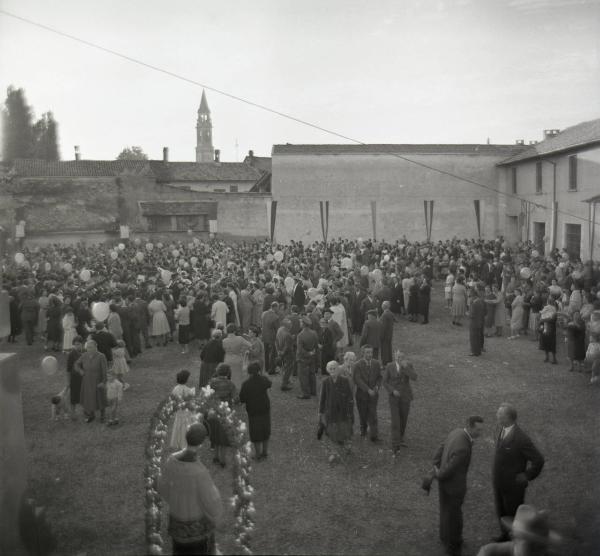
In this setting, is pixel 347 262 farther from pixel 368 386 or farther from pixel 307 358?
pixel 368 386

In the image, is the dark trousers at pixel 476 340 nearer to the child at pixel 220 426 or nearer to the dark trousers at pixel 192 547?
the child at pixel 220 426

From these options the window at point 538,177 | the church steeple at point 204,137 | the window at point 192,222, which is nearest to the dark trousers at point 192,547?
the window at point 538,177

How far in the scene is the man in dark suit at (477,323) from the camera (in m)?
11.7

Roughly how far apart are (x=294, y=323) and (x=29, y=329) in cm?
770

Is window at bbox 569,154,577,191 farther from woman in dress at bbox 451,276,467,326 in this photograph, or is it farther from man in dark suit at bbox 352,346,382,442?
man in dark suit at bbox 352,346,382,442

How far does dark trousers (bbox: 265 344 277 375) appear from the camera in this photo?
1138 centimetres

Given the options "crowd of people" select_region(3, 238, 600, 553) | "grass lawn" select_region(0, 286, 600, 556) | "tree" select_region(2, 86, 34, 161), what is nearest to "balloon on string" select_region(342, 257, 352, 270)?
"crowd of people" select_region(3, 238, 600, 553)

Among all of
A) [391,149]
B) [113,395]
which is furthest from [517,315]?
[391,149]

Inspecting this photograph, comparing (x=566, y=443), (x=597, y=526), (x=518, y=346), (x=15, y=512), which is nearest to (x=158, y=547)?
(x=15, y=512)

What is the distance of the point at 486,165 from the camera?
32.1 metres

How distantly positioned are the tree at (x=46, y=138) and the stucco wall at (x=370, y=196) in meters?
25.0

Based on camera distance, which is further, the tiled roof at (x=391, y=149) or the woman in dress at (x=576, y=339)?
the tiled roof at (x=391, y=149)

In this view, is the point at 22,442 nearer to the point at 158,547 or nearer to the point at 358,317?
the point at 158,547

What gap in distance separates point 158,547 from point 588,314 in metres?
9.85
